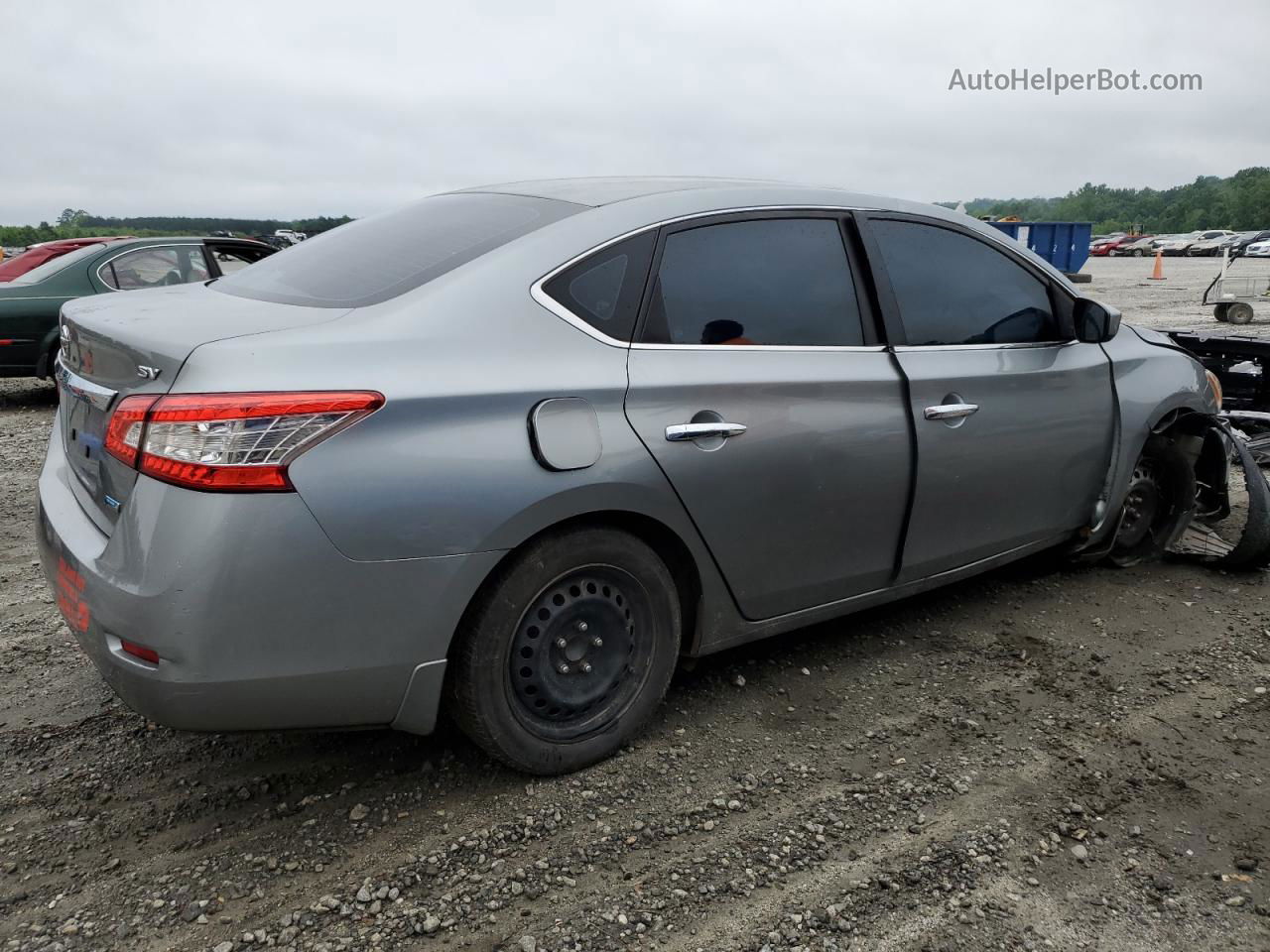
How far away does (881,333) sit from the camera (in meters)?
3.36

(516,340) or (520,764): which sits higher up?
(516,340)

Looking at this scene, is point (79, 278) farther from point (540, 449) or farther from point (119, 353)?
point (540, 449)

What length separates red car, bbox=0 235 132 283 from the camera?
9.09 meters

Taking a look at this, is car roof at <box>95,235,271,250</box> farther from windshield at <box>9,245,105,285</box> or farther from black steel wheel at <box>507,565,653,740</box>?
black steel wheel at <box>507,565,653,740</box>

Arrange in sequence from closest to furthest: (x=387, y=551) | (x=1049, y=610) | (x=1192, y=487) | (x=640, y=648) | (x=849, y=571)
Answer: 1. (x=387, y=551)
2. (x=640, y=648)
3. (x=849, y=571)
4. (x=1049, y=610)
5. (x=1192, y=487)

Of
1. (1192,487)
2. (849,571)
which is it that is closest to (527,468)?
(849,571)

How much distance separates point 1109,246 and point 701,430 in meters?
66.6

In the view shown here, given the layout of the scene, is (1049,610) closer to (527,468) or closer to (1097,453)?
(1097,453)

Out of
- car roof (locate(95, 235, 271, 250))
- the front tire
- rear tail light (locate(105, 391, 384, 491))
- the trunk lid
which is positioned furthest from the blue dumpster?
rear tail light (locate(105, 391, 384, 491))

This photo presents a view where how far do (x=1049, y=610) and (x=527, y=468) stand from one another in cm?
264

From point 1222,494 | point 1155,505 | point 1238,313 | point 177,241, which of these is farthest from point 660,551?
point 1238,313

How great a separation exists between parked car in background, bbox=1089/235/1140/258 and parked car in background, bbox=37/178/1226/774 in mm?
62459

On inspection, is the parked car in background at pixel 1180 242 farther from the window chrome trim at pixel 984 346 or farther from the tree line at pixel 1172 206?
the window chrome trim at pixel 984 346

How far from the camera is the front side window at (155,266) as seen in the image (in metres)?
8.99
